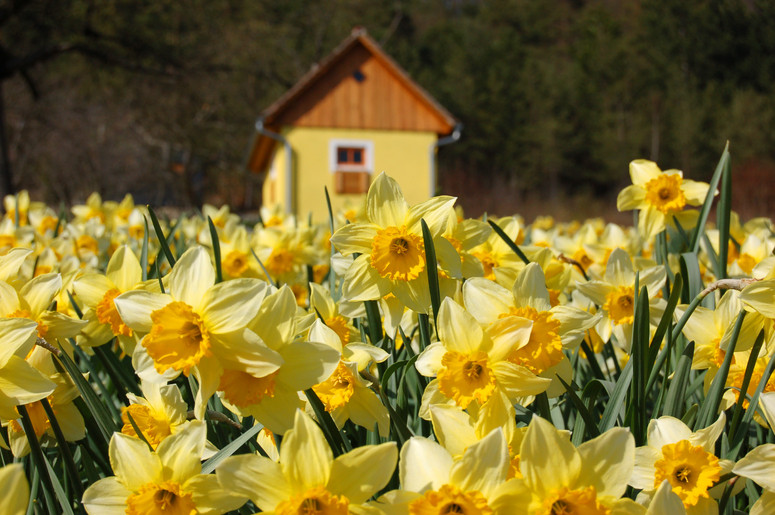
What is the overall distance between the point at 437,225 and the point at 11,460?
2.46ft

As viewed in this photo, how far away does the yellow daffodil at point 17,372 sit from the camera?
728 millimetres

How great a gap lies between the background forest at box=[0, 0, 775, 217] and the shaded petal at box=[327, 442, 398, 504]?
42.8 ft

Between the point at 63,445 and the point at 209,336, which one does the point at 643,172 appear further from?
the point at 63,445

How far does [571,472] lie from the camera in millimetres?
641

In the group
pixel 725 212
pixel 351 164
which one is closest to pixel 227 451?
pixel 725 212

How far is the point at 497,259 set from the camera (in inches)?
53.1

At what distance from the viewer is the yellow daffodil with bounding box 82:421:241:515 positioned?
70cm

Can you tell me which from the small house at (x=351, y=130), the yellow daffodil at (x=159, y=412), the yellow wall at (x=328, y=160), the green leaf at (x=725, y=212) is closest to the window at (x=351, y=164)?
the small house at (x=351, y=130)

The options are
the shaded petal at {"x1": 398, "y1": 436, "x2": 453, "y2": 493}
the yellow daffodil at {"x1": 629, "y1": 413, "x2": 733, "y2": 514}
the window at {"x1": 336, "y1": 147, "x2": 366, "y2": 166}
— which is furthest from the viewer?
the window at {"x1": 336, "y1": 147, "x2": 366, "y2": 166}

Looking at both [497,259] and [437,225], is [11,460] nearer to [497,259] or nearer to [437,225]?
[437,225]

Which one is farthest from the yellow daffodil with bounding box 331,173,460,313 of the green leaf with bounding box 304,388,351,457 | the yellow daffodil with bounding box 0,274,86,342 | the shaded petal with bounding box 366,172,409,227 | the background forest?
the background forest

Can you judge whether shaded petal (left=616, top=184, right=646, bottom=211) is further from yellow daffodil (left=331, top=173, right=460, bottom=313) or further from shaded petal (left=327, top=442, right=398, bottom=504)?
shaded petal (left=327, top=442, right=398, bottom=504)

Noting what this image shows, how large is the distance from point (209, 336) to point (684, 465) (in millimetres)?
572

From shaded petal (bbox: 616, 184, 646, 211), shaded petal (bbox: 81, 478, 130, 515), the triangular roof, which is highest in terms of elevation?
the triangular roof
